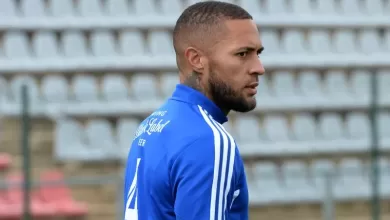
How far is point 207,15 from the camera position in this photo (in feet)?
7.28

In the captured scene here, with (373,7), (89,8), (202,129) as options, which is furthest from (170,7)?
(202,129)

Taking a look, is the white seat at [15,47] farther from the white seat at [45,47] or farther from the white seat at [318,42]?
the white seat at [318,42]

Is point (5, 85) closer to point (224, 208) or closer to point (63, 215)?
point (63, 215)

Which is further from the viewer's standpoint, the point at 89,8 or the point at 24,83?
the point at 89,8

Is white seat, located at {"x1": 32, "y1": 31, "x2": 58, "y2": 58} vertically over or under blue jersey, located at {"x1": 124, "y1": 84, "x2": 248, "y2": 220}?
over

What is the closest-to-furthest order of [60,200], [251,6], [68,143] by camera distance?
[60,200]
[68,143]
[251,6]

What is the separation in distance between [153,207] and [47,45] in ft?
25.6

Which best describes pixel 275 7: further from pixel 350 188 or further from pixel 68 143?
pixel 68 143

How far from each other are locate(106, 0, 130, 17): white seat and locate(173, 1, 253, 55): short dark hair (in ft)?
26.8

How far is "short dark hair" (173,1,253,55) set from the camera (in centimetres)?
221

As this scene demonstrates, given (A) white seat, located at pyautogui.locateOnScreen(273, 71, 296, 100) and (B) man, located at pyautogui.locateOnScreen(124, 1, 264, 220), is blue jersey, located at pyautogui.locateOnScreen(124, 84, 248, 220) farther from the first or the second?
(A) white seat, located at pyautogui.locateOnScreen(273, 71, 296, 100)

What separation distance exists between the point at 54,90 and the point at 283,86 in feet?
8.78

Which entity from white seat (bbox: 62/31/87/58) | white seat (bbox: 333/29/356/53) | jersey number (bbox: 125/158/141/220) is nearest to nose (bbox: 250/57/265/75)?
jersey number (bbox: 125/158/141/220)

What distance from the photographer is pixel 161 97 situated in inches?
388
